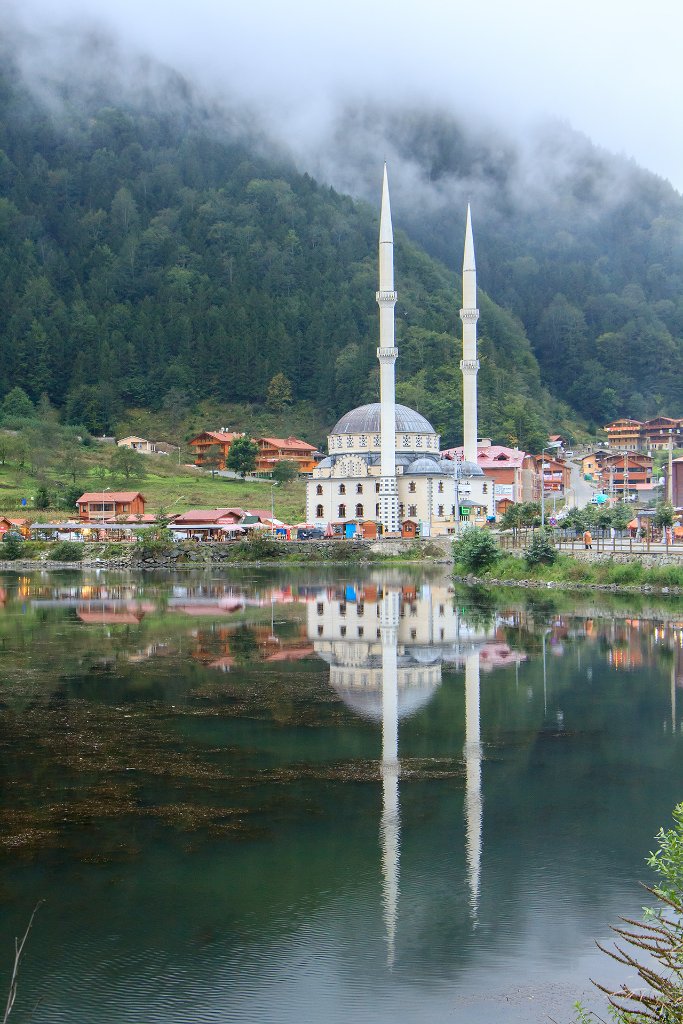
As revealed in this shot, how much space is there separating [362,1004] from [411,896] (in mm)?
2045

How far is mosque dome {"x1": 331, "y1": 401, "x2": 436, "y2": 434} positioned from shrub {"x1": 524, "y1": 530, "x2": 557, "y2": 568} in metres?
25.3

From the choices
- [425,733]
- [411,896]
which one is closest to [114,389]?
[425,733]

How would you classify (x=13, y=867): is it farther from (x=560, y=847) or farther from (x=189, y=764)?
(x=560, y=847)

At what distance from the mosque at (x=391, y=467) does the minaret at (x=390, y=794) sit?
115ft

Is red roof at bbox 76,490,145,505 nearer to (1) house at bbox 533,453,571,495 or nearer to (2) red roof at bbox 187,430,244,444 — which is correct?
(2) red roof at bbox 187,430,244,444

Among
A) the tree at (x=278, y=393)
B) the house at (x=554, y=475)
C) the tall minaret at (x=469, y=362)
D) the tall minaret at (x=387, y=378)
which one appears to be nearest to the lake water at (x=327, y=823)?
the tall minaret at (x=387, y=378)

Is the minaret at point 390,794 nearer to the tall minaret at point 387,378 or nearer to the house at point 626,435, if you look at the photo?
the tall minaret at point 387,378

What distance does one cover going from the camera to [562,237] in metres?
150

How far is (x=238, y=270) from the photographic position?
114312mm

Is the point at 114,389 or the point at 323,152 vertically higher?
the point at 323,152

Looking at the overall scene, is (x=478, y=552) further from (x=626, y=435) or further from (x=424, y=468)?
(x=626, y=435)

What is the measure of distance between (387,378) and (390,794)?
157 ft

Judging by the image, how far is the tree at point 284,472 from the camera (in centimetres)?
7938

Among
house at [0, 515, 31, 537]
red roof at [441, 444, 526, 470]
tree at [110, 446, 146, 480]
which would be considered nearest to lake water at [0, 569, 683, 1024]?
house at [0, 515, 31, 537]
